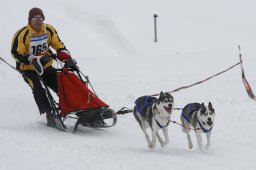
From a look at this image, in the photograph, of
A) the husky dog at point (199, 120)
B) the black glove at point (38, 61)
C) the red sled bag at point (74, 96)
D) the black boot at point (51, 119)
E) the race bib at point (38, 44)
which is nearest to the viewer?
the husky dog at point (199, 120)

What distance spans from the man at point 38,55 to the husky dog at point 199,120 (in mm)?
1825

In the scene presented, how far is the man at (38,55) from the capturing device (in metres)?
7.18

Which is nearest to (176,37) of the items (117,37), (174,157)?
(117,37)

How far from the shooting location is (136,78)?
1116 centimetres

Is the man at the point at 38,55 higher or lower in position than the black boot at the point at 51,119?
higher

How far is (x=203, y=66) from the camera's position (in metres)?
12.6

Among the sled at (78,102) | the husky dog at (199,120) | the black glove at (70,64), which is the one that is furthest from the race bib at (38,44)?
the husky dog at (199,120)

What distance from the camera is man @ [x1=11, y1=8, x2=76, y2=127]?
7.18 metres

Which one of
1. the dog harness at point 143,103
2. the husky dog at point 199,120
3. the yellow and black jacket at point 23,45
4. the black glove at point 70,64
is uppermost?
the yellow and black jacket at point 23,45

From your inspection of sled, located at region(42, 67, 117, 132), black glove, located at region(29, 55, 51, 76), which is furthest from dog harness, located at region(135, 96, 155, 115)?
black glove, located at region(29, 55, 51, 76)

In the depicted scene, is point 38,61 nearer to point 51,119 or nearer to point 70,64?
point 70,64

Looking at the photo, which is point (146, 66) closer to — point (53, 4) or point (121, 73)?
point (121, 73)

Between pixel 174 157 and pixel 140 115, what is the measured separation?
1.03m

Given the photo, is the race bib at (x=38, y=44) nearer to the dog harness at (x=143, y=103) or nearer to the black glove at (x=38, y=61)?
the black glove at (x=38, y=61)
